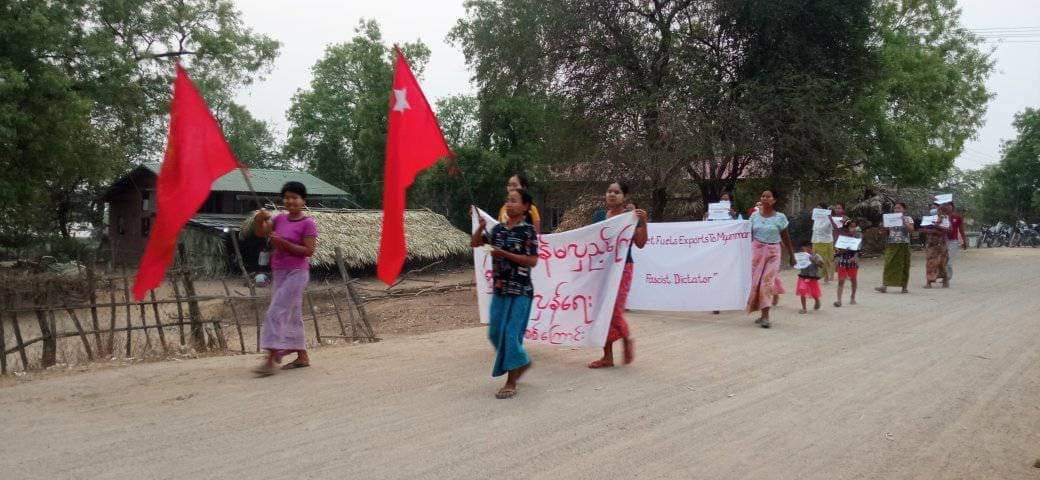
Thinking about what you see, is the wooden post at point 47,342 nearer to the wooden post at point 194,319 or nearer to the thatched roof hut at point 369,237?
the wooden post at point 194,319

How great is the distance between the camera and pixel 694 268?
384 inches

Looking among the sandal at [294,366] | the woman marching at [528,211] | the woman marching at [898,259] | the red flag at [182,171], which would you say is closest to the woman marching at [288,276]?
the sandal at [294,366]

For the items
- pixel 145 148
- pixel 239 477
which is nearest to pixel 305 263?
pixel 239 477

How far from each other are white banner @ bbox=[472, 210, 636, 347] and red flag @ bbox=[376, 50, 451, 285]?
2.54 feet

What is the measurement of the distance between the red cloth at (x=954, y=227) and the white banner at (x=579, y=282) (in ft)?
35.1

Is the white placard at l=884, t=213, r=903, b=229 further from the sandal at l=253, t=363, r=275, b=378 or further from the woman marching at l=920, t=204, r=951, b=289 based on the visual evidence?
the sandal at l=253, t=363, r=275, b=378

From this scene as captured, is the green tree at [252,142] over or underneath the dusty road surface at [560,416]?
over

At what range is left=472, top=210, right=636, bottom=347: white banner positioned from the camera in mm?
6199

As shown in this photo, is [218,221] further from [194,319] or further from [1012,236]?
[1012,236]

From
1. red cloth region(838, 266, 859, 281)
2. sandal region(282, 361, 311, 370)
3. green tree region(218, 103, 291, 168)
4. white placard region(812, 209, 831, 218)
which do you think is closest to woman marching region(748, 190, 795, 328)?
red cloth region(838, 266, 859, 281)

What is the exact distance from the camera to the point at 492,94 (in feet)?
96.5

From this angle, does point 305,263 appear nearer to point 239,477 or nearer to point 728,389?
point 239,477

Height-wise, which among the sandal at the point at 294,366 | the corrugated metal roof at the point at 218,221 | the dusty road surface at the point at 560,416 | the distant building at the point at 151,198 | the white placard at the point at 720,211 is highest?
the distant building at the point at 151,198

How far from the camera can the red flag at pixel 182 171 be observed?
5.04 metres
